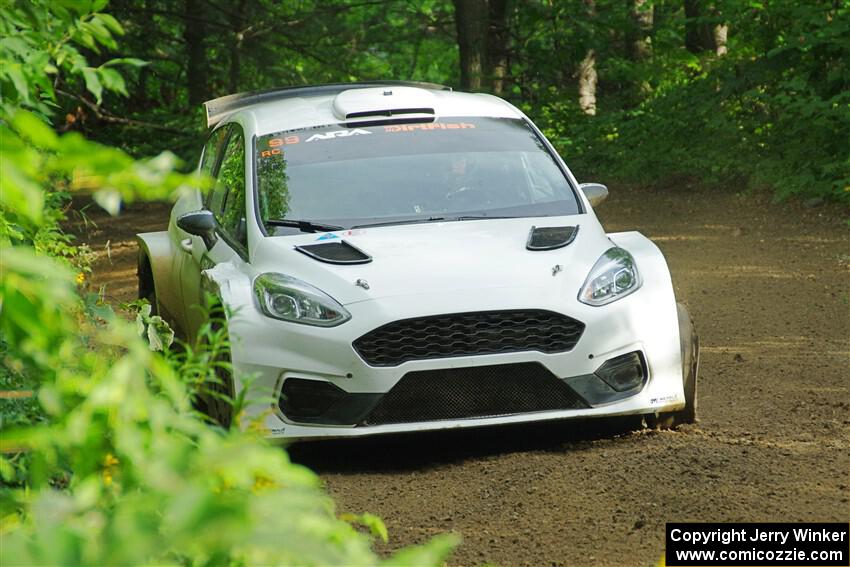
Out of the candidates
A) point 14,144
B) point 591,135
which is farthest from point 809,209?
point 14,144

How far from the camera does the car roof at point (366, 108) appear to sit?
7512 millimetres

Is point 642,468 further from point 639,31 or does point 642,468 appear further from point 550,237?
point 639,31

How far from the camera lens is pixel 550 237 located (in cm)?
639

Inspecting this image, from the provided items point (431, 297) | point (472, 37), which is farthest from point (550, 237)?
point (472, 37)

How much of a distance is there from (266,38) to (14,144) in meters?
19.8

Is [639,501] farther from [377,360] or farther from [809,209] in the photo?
[809,209]

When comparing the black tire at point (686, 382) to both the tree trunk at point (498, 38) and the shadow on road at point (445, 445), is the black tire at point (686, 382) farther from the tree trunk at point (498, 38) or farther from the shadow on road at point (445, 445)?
the tree trunk at point (498, 38)

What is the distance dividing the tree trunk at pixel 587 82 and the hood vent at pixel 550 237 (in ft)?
46.3

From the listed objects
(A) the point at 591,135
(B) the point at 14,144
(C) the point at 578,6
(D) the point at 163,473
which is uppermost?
(B) the point at 14,144

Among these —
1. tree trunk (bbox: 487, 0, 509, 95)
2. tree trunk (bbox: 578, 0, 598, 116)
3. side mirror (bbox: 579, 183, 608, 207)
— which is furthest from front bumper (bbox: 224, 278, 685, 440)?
tree trunk (bbox: 487, 0, 509, 95)

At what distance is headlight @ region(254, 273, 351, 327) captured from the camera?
580cm

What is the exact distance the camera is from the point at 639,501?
5078 millimetres

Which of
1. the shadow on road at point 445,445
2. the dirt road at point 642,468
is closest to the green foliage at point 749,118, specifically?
the dirt road at point 642,468

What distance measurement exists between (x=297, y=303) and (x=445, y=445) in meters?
1.10
